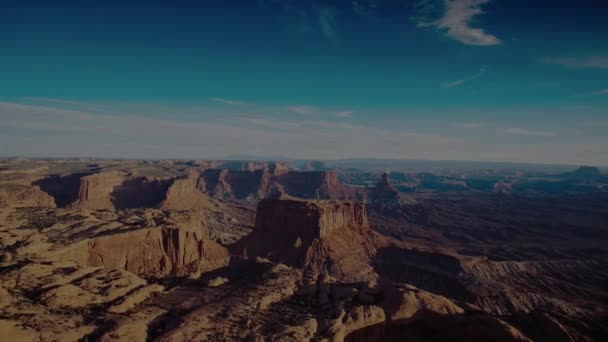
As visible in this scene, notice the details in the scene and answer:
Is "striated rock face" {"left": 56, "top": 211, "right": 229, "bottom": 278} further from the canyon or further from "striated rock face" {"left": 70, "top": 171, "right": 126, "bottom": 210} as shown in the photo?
"striated rock face" {"left": 70, "top": 171, "right": 126, "bottom": 210}

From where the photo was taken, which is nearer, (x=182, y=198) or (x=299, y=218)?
(x=299, y=218)

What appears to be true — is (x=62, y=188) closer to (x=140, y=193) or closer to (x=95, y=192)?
(x=95, y=192)

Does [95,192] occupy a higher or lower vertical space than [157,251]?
higher

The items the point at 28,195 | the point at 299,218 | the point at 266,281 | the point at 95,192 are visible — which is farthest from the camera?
the point at 95,192

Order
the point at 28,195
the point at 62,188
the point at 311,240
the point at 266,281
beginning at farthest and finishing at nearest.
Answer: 1. the point at 62,188
2. the point at 28,195
3. the point at 311,240
4. the point at 266,281

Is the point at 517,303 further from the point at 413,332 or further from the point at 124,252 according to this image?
the point at 124,252

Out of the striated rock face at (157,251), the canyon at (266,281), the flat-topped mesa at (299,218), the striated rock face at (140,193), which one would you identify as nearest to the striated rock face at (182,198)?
the striated rock face at (140,193)

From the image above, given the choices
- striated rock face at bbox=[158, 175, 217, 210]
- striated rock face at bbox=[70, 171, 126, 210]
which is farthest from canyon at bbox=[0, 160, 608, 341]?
striated rock face at bbox=[158, 175, 217, 210]

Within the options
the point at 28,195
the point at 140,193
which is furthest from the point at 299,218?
the point at 140,193

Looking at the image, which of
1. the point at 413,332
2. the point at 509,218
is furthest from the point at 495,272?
the point at 509,218
